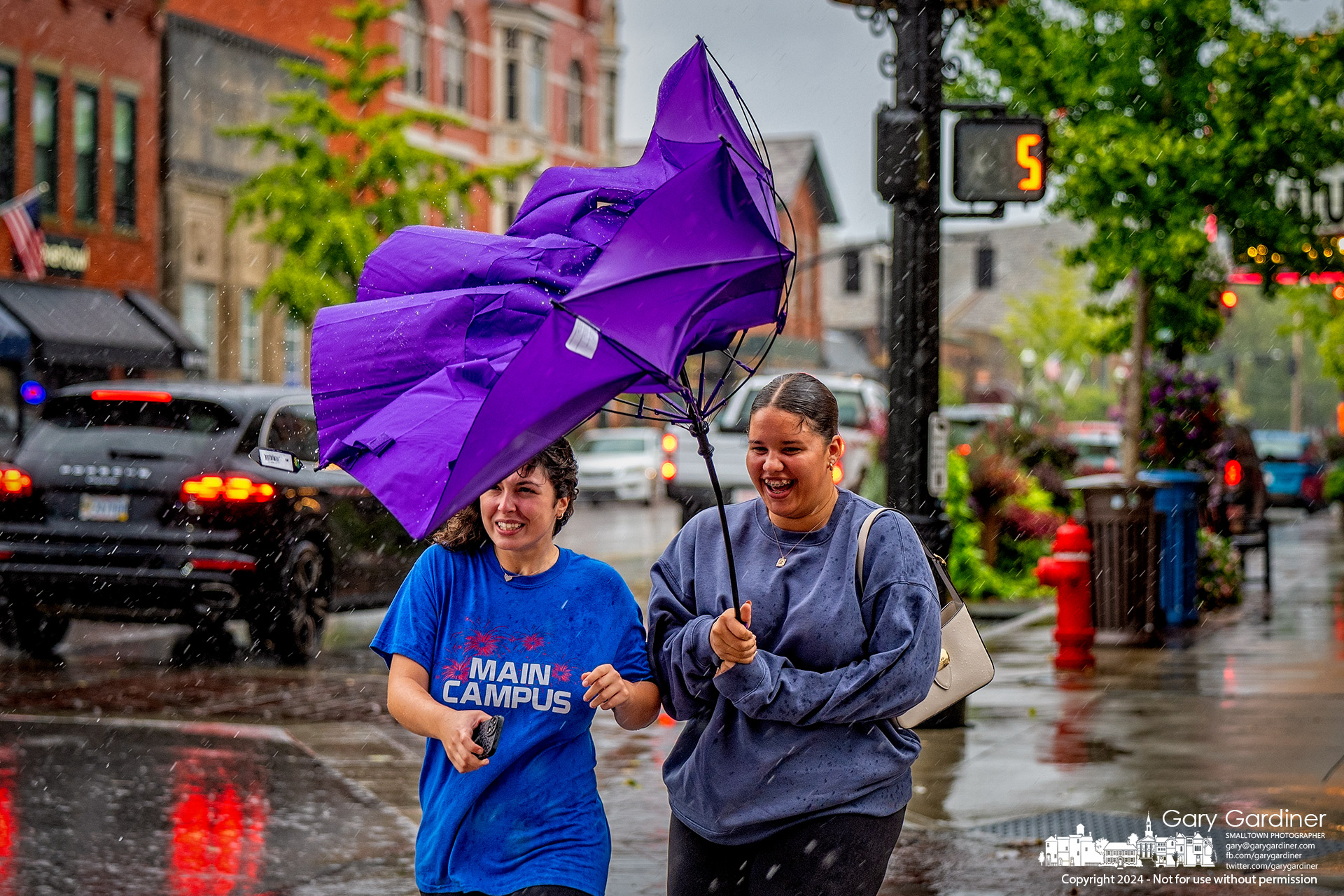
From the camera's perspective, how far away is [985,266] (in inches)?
2047

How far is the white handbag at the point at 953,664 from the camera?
11.9 ft

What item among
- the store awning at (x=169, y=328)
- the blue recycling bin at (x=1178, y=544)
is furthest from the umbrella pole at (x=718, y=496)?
the store awning at (x=169, y=328)

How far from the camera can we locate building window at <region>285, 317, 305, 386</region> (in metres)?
35.9

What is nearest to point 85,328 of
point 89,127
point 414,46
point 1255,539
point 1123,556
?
point 89,127

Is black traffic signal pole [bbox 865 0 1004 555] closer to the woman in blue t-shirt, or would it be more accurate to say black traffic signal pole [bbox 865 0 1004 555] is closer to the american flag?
the woman in blue t-shirt

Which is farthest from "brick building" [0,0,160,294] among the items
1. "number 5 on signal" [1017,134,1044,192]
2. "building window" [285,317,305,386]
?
"number 5 on signal" [1017,134,1044,192]

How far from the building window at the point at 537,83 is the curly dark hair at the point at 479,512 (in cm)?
4475

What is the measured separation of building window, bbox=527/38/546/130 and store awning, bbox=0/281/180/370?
18463 millimetres

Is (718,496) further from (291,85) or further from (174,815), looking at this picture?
(291,85)

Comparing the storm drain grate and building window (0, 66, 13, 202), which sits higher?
building window (0, 66, 13, 202)

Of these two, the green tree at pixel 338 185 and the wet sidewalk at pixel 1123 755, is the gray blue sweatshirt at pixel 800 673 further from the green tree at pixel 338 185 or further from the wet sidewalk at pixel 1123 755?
the green tree at pixel 338 185

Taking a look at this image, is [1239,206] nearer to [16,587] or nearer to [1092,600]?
[1092,600]

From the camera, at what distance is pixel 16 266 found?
93.5 ft

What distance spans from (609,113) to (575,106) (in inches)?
84.1
